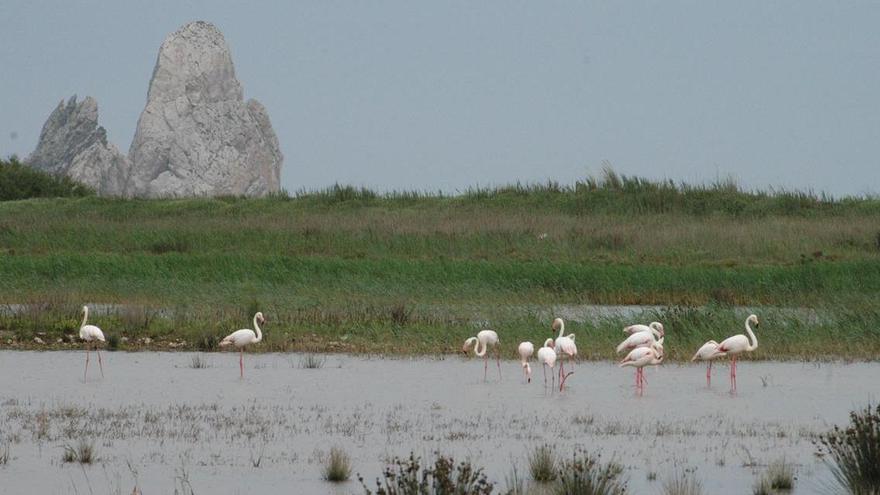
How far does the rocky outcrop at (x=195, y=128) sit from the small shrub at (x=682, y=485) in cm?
8582

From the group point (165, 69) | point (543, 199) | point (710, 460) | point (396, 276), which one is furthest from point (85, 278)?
point (165, 69)

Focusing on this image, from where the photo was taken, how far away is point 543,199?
40250 mm

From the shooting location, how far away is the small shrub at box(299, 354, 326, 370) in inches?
685

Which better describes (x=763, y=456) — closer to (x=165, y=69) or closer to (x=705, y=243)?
(x=705, y=243)

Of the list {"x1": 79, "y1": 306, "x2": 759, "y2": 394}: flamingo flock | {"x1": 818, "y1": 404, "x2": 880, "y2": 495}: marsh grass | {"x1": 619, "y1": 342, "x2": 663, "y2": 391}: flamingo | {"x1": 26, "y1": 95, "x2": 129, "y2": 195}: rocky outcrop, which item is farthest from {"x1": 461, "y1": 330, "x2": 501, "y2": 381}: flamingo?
{"x1": 26, "y1": 95, "x2": 129, "y2": 195}: rocky outcrop

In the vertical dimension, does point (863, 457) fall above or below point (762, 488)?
above

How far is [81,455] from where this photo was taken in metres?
10.9

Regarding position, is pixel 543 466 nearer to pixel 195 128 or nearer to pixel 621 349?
pixel 621 349

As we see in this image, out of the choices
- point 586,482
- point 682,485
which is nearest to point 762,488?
point 682,485

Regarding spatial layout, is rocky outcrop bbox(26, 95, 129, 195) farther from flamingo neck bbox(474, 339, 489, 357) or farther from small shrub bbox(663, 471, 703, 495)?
small shrub bbox(663, 471, 703, 495)

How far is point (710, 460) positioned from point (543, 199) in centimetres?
2914

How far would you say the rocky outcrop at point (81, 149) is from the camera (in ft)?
307

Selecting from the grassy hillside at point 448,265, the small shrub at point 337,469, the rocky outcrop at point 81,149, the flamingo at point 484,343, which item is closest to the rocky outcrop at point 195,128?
the rocky outcrop at point 81,149

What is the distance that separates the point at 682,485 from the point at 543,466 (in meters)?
1.12
